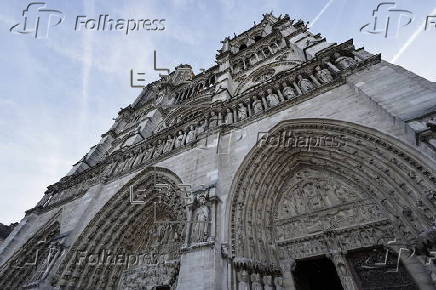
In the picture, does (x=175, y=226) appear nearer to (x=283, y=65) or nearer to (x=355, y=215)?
(x=355, y=215)

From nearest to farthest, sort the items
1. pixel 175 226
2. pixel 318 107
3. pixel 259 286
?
pixel 259 286 < pixel 318 107 < pixel 175 226

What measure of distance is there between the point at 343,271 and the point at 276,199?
208 cm

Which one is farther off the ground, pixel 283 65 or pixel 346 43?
pixel 283 65


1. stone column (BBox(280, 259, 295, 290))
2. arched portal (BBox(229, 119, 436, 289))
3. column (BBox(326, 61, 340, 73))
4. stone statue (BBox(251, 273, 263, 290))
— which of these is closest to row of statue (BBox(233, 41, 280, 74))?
column (BBox(326, 61, 340, 73))

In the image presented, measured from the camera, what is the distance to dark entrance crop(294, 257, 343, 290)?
484 cm

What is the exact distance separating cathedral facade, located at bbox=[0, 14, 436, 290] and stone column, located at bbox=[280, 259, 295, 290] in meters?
0.03

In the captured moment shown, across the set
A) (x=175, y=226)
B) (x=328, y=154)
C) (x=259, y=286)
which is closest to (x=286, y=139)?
(x=328, y=154)

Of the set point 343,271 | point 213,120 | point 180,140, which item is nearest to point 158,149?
point 180,140

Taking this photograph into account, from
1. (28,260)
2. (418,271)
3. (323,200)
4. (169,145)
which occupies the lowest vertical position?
(418,271)

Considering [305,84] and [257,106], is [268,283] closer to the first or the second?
[257,106]

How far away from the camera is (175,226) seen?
6.85m

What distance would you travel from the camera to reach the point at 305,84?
6.86 metres

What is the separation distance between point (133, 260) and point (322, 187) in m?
6.13

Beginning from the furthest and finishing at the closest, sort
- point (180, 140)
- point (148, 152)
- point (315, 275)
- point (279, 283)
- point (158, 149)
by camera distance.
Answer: point (148, 152), point (158, 149), point (180, 140), point (315, 275), point (279, 283)
